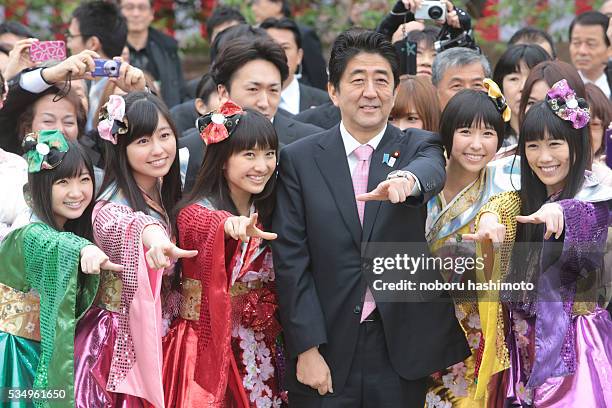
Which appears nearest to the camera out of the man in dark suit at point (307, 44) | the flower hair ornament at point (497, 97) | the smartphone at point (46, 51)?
the flower hair ornament at point (497, 97)

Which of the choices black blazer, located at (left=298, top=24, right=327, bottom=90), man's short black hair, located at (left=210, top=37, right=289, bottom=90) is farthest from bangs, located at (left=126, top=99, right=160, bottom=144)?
black blazer, located at (left=298, top=24, right=327, bottom=90)

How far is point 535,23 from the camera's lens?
8.92 metres

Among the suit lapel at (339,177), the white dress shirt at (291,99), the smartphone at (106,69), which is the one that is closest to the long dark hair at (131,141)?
the smartphone at (106,69)

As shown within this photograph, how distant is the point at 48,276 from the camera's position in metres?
4.05

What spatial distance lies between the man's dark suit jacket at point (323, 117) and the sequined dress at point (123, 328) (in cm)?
181

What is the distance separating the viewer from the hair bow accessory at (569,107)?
4.30 m

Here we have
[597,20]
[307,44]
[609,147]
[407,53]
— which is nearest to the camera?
[609,147]

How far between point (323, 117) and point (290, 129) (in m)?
0.62

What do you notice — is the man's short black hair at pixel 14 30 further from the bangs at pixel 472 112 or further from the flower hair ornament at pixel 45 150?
the bangs at pixel 472 112

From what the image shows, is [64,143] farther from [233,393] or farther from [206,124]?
[233,393]

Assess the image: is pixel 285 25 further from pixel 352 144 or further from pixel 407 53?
pixel 352 144

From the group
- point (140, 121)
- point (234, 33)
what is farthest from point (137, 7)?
point (140, 121)

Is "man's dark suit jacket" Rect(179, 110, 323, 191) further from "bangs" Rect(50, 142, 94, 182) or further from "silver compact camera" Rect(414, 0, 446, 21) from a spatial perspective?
"silver compact camera" Rect(414, 0, 446, 21)

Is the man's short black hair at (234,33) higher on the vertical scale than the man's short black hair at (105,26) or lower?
lower
